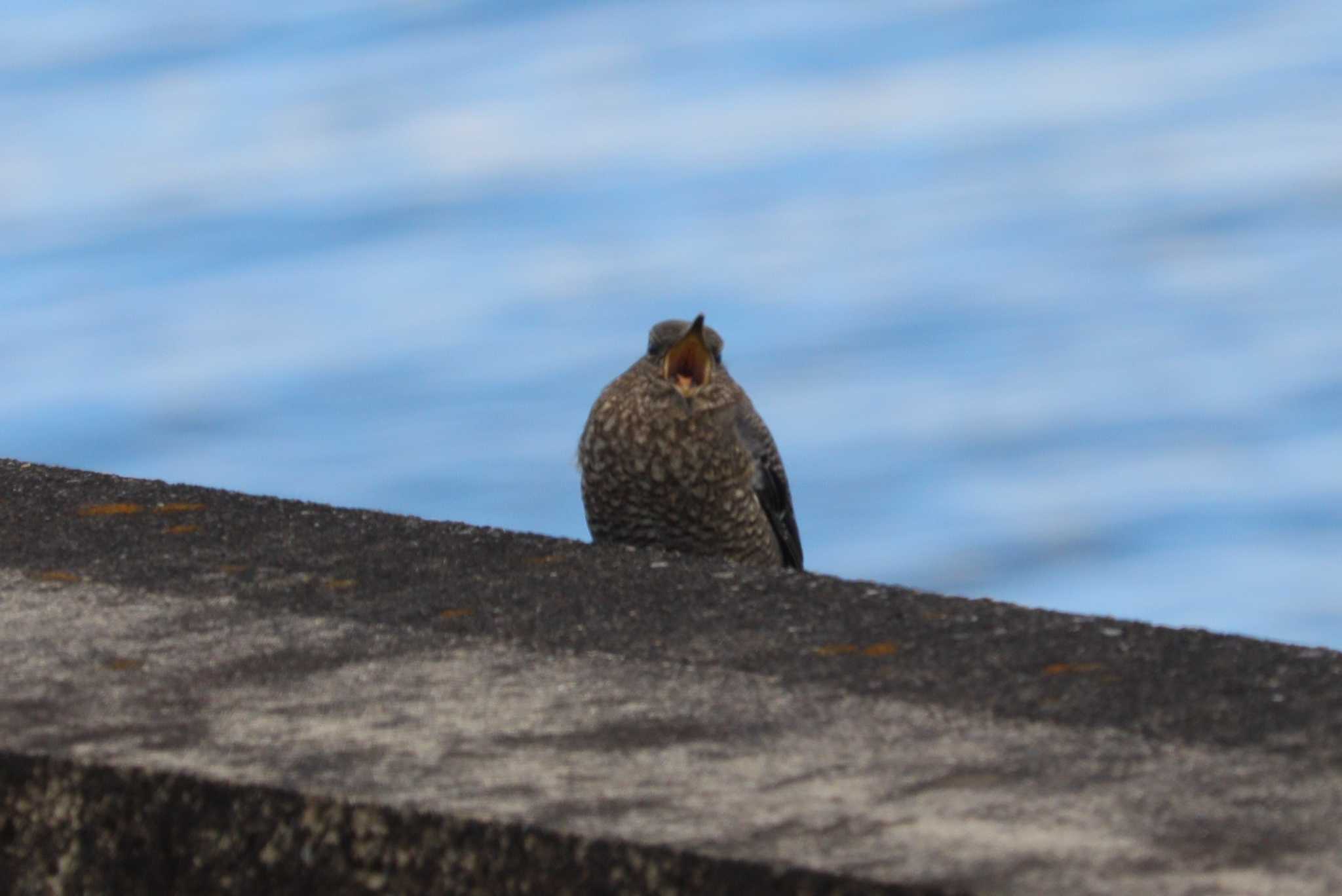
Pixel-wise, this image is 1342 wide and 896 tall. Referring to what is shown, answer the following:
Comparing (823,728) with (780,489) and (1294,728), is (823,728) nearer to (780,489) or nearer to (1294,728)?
(1294,728)

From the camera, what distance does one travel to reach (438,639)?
11.1 feet

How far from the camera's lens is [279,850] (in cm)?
268

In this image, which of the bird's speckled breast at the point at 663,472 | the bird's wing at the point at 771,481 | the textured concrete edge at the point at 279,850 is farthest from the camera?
the bird's wing at the point at 771,481

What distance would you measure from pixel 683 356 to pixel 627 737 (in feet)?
10.2

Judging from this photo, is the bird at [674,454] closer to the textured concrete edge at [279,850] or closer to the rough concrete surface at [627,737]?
the rough concrete surface at [627,737]

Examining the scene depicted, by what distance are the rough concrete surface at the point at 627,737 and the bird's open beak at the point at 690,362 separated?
2.06 m

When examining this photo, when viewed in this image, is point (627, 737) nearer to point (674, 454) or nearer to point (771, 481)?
point (674, 454)

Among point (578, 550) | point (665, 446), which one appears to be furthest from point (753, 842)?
point (665, 446)

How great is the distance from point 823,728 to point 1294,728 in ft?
1.90

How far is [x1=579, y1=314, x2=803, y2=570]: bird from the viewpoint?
5.87m

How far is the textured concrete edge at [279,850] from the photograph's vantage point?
2.45m

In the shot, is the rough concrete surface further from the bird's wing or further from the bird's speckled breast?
the bird's wing

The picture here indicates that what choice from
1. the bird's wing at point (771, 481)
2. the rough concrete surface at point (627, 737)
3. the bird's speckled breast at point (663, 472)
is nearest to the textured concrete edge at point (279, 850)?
the rough concrete surface at point (627, 737)

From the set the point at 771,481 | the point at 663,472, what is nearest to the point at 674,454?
the point at 663,472
